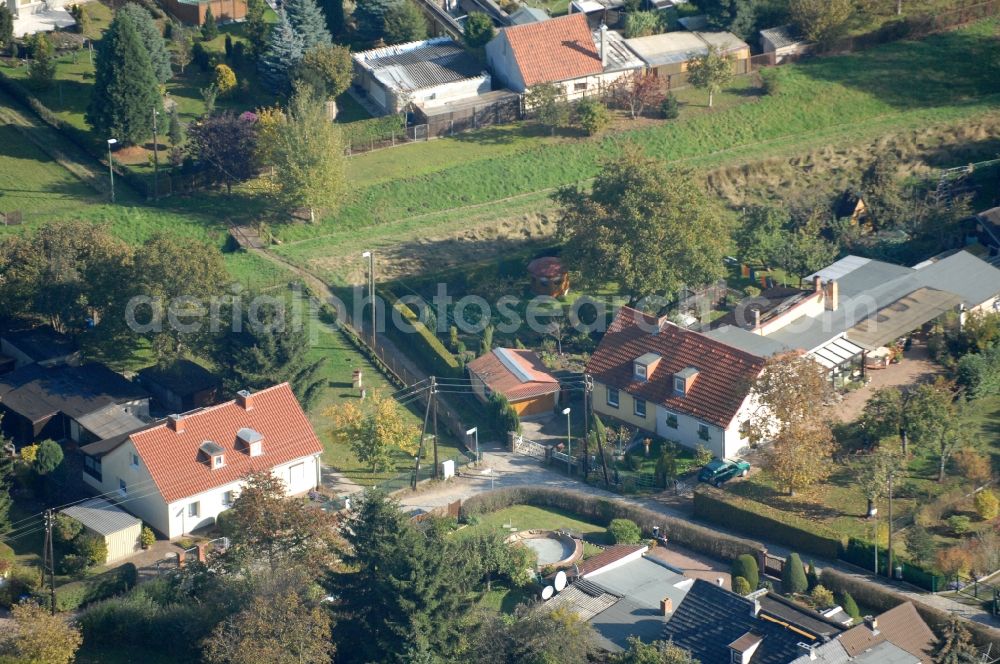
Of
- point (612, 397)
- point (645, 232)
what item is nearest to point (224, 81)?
point (645, 232)

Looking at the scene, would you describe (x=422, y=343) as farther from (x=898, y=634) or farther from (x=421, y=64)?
(x=898, y=634)

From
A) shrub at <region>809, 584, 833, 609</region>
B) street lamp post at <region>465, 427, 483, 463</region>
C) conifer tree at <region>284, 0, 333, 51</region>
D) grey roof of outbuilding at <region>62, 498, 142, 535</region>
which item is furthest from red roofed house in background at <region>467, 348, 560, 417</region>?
conifer tree at <region>284, 0, 333, 51</region>

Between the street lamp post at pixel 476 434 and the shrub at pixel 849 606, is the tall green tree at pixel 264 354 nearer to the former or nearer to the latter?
the street lamp post at pixel 476 434

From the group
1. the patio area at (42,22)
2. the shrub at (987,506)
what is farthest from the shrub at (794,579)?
the patio area at (42,22)

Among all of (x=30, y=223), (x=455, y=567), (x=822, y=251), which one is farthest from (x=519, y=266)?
(x=455, y=567)

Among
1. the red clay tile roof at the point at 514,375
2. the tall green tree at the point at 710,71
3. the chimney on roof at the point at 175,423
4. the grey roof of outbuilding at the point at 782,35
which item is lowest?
the red clay tile roof at the point at 514,375

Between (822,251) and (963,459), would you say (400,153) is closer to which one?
(822,251)
